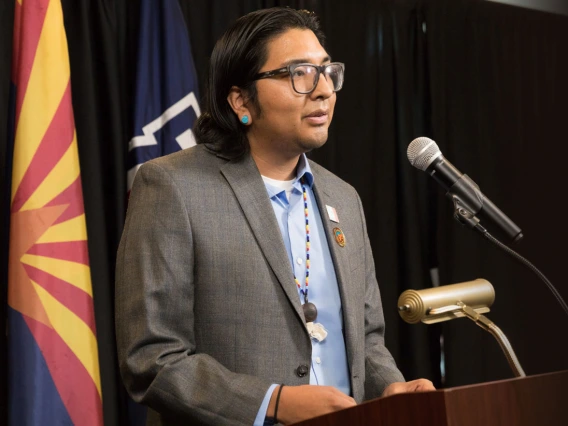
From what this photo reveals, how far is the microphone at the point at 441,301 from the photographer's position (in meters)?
2.13

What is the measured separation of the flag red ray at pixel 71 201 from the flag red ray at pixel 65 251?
0.09 metres

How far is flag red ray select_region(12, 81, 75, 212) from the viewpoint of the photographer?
9.72 ft

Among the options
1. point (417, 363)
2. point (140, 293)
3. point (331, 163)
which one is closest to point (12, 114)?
point (140, 293)

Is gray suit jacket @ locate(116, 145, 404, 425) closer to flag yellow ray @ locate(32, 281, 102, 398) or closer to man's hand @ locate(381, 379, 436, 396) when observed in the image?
man's hand @ locate(381, 379, 436, 396)

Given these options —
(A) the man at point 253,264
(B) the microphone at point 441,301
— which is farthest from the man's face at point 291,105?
(B) the microphone at point 441,301

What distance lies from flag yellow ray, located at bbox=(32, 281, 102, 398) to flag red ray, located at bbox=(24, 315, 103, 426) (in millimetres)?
18

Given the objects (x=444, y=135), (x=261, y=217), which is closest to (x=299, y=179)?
(x=261, y=217)

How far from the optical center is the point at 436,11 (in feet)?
15.5

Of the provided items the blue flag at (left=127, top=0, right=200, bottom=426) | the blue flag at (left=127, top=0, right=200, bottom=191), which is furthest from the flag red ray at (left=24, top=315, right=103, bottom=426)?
the blue flag at (left=127, top=0, right=200, bottom=191)

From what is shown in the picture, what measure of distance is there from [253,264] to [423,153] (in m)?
0.52

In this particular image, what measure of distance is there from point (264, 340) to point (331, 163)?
2178 mm

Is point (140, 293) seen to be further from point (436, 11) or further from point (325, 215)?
point (436, 11)

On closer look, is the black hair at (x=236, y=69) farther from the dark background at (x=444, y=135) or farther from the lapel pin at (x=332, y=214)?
the dark background at (x=444, y=135)

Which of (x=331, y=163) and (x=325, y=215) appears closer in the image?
(x=325, y=215)
